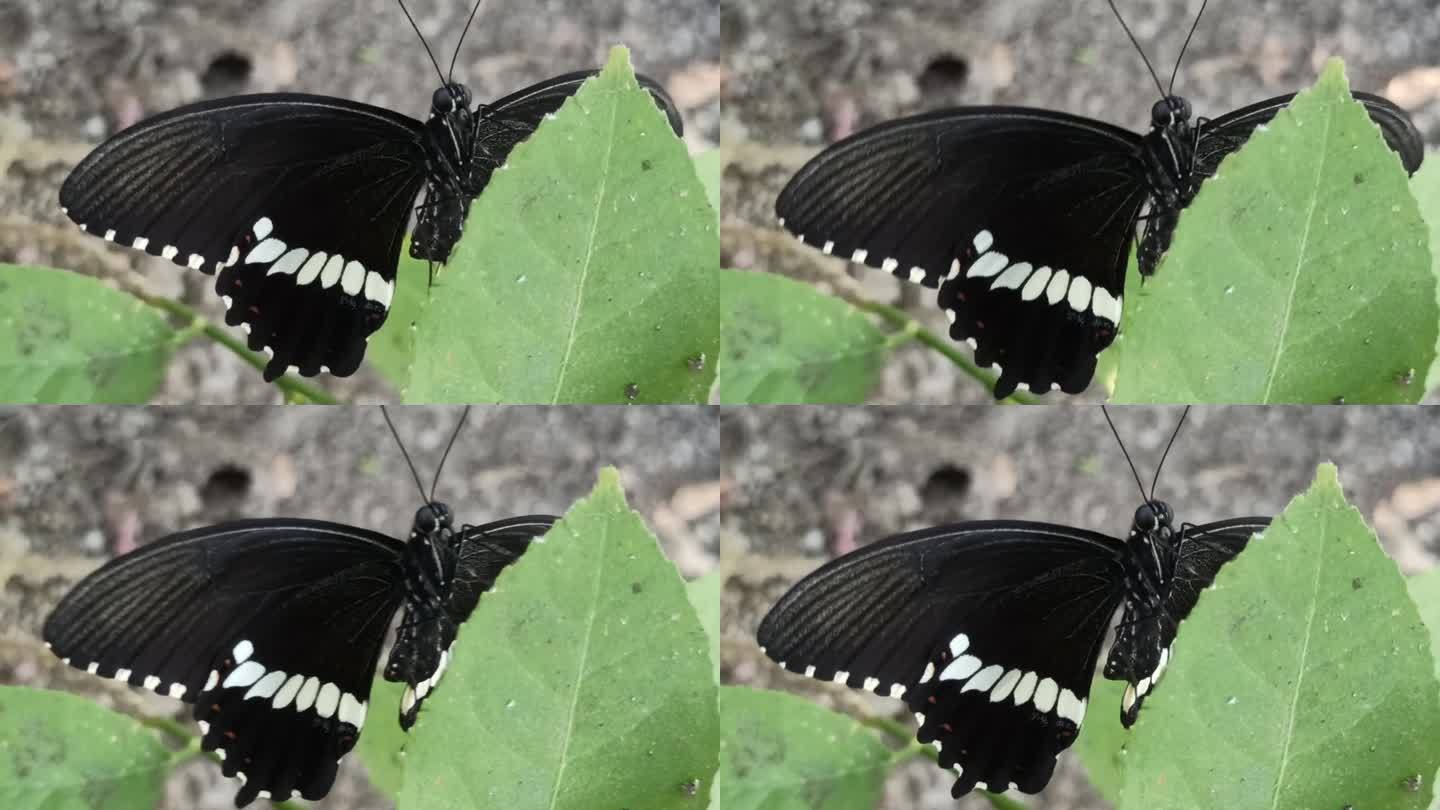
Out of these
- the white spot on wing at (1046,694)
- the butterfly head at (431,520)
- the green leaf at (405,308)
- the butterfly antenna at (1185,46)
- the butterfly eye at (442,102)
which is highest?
the butterfly antenna at (1185,46)

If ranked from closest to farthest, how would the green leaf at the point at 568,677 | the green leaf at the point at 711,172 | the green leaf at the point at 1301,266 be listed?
1. the green leaf at the point at 568,677
2. the green leaf at the point at 1301,266
3. the green leaf at the point at 711,172

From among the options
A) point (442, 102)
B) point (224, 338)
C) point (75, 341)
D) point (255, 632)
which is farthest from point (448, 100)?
point (255, 632)

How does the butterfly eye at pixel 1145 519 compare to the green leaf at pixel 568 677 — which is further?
the butterfly eye at pixel 1145 519

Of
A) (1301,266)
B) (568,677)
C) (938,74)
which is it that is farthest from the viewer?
(938,74)

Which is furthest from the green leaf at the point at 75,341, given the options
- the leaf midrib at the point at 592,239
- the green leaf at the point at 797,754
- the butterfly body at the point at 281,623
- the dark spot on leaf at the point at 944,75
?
the dark spot on leaf at the point at 944,75

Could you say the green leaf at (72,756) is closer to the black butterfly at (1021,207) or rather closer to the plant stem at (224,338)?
the plant stem at (224,338)

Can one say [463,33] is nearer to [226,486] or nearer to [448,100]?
[448,100]

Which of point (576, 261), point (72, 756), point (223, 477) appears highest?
point (576, 261)
